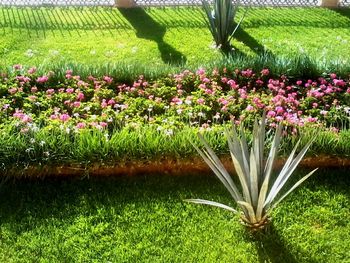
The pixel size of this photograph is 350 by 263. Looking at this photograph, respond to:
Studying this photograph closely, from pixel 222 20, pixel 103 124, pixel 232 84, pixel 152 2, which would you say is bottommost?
pixel 103 124

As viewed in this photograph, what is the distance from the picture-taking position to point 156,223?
4.17 meters

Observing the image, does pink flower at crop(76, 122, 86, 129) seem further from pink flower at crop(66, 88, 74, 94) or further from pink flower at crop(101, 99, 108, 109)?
pink flower at crop(66, 88, 74, 94)

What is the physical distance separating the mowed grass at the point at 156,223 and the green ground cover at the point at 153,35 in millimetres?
2006

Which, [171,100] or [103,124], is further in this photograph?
[171,100]

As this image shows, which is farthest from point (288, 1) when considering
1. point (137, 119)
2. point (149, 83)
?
point (137, 119)

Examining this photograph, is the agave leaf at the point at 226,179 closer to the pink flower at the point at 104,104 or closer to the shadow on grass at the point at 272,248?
the shadow on grass at the point at 272,248

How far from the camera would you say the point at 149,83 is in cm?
575

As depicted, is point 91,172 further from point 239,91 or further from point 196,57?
point 196,57

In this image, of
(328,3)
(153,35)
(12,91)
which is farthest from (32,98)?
(328,3)

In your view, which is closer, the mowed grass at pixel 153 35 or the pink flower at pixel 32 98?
the pink flower at pixel 32 98

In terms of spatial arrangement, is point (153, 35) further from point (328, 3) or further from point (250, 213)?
point (250, 213)

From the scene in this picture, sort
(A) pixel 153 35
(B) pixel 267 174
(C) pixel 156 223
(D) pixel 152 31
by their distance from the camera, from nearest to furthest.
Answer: (B) pixel 267 174
(C) pixel 156 223
(A) pixel 153 35
(D) pixel 152 31

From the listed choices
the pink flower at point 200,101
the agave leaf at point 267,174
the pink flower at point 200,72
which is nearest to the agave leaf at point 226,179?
the agave leaf at point 267,174

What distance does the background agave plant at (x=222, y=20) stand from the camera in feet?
22.9
